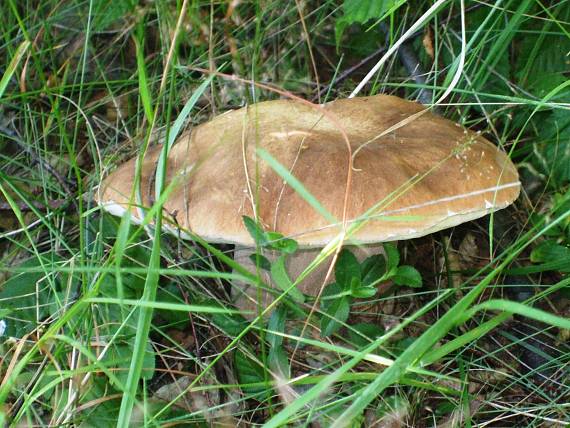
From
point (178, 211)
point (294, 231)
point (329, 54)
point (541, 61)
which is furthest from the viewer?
point (329, 54)

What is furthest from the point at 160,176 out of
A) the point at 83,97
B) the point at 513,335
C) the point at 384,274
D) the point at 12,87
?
the point at 12,87

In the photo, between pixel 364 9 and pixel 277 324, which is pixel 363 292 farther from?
pixel 364 9

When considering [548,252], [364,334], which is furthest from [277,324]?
[548,252]

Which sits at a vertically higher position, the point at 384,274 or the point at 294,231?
the point at 294,231

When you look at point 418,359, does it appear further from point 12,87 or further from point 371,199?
point 12,87

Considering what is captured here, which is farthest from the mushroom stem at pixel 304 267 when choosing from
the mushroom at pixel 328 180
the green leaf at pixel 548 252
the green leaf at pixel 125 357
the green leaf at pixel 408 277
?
the green leaf at pixel 548 252

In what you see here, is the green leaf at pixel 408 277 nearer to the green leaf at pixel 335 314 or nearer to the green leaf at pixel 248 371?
the green leaf at pixel 335 314
